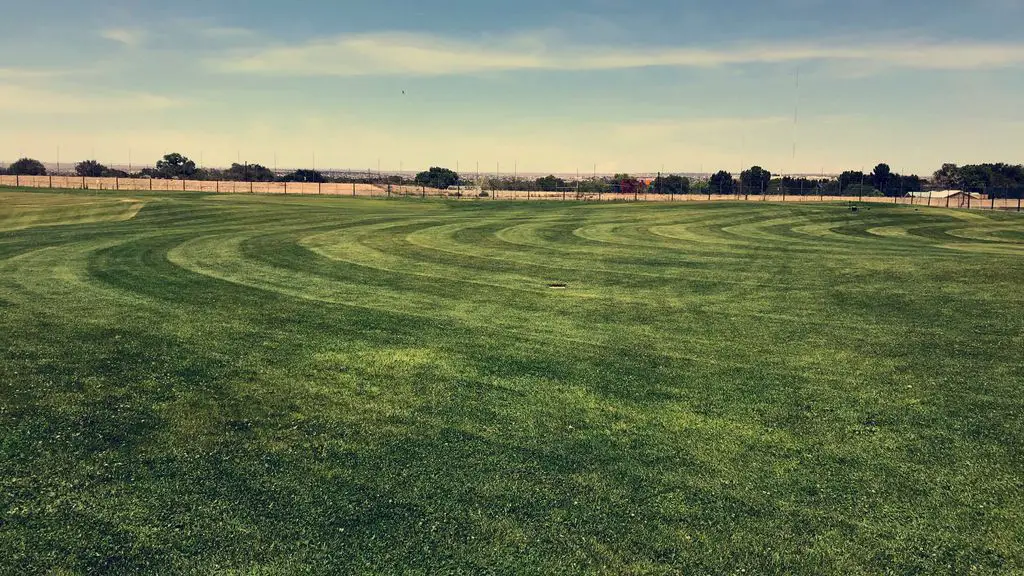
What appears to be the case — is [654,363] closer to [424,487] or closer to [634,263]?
[424,487]

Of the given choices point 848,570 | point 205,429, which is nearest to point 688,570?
point 848,570

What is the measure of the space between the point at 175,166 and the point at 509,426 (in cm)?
12543

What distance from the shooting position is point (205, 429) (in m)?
5.39

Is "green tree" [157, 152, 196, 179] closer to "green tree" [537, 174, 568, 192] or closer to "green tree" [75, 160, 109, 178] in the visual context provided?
"green tree" [75, 160, 109, 178]

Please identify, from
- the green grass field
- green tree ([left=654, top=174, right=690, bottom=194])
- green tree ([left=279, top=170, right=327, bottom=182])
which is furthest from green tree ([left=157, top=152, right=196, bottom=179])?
the green grass field

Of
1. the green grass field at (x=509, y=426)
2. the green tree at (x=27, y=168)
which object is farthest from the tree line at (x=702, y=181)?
the green grass field at (x=509, y=426)

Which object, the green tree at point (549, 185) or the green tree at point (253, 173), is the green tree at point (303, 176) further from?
the green tree at point (549, 185)

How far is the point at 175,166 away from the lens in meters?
114

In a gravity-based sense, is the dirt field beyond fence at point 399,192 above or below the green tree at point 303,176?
below

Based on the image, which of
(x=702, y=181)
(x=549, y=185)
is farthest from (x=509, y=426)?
(x=702, y=181)

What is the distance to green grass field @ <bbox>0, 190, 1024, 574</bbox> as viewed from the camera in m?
3.85

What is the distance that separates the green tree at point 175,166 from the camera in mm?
110062

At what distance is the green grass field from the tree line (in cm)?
6583

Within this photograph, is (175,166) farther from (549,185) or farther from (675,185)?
(675,185)
